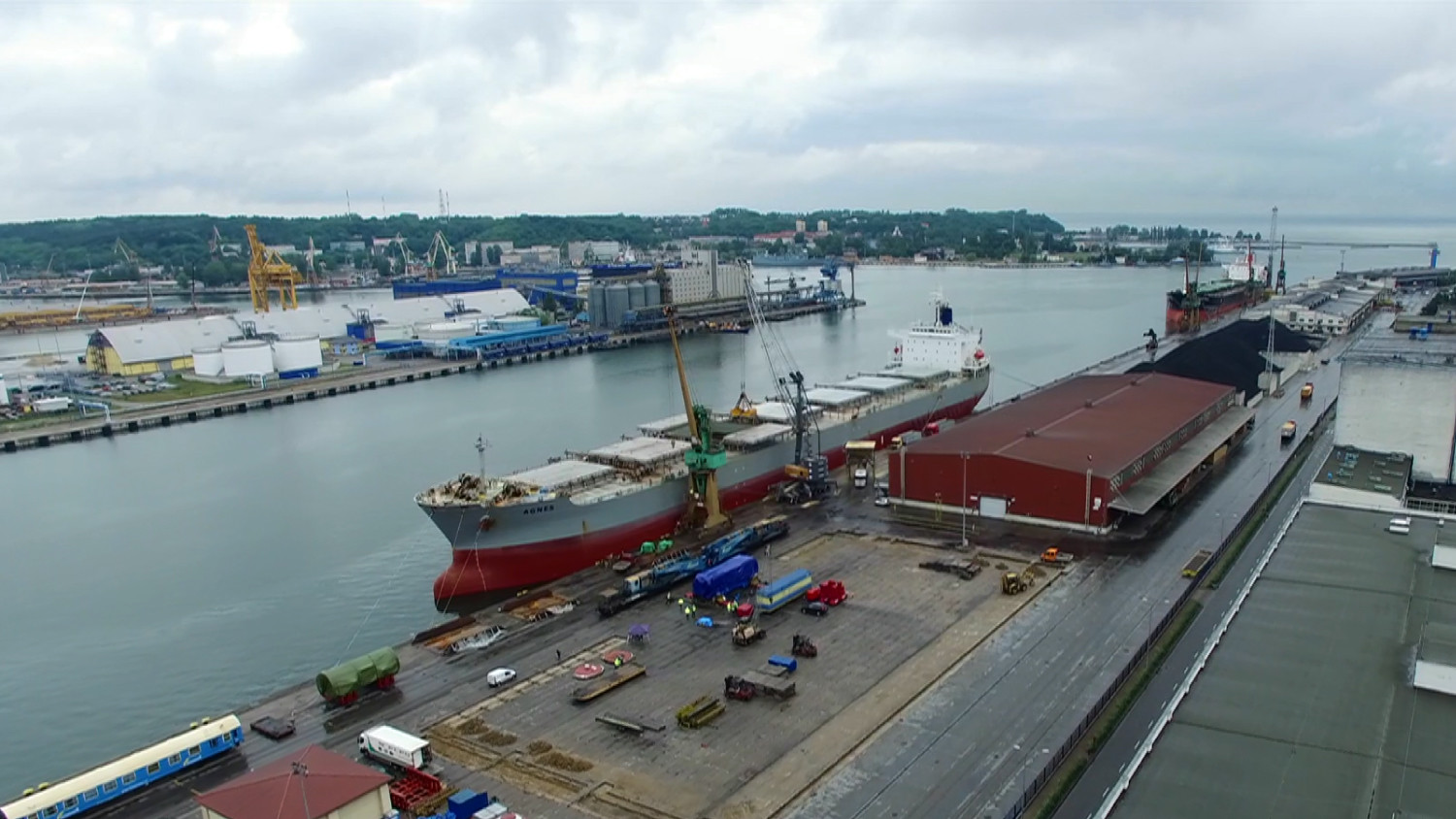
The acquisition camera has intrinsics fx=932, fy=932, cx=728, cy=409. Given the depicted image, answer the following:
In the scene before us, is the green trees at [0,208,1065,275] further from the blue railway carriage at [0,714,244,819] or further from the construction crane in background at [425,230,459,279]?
the blue railway carriage at [0,714,244,819]

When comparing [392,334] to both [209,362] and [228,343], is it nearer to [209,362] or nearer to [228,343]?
[228,343]

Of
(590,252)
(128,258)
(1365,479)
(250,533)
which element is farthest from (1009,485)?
(128,258)

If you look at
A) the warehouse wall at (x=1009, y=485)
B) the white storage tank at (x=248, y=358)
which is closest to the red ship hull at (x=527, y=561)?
the warehouse wall at (x=1009, y=485)

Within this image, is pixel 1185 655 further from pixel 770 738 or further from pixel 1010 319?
pixel 1010 319

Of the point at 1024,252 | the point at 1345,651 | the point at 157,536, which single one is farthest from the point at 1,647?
the point at 1024,252

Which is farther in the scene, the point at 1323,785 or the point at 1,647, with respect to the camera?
the point at 1,647
